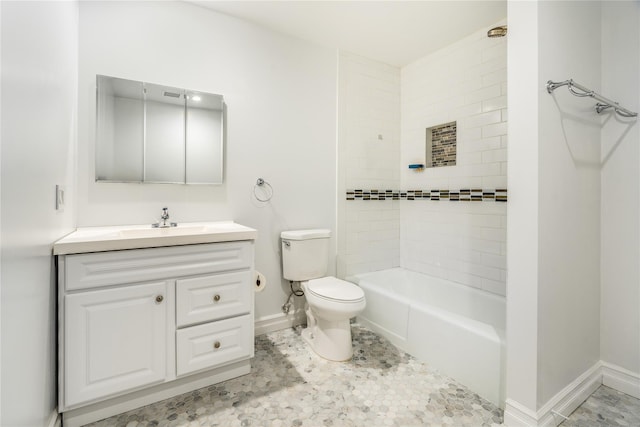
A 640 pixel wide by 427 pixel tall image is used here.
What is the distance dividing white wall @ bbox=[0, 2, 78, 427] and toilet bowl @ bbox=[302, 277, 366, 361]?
138 centimetres

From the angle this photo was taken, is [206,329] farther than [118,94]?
No

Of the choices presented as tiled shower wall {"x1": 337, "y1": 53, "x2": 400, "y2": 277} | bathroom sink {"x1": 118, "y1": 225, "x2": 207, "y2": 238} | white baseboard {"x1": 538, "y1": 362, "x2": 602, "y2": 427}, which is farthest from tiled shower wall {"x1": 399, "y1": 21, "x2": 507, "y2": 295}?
bathroom sink {"x1": 118, "y1": 225, "x2": 207, "y2": 238}

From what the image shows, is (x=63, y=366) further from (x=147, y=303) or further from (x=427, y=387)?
(x=427, y=387)

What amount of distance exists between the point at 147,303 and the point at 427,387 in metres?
1.61

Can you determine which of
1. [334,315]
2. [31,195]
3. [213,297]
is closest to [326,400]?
[334,315]

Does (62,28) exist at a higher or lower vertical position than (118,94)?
higher

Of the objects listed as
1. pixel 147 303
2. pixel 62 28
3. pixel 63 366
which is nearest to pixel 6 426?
pixel 63 366

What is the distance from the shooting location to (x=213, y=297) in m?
1.69

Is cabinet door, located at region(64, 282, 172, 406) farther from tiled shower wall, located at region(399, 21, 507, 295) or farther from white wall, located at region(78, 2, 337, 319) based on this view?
tiled shower wall, located at region(399, 21, 507, 295)

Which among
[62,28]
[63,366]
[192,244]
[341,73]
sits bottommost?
[63,366]

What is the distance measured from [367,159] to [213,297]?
6.22 ft

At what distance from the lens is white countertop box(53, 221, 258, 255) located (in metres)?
1.36

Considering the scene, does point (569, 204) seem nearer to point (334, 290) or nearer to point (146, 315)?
point (334, 290)

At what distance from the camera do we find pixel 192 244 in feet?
5.29
